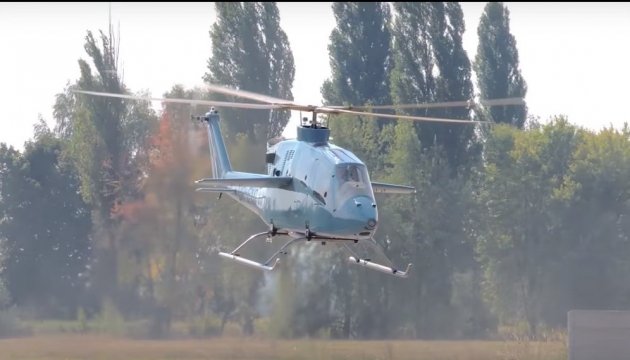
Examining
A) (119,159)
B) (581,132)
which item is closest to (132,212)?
(119,159)

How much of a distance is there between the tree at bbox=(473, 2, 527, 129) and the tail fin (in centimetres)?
2530

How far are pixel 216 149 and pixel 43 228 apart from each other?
15.2 m

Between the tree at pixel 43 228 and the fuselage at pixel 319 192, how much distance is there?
16040mm

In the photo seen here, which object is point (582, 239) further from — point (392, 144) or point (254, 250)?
point (254, 250)

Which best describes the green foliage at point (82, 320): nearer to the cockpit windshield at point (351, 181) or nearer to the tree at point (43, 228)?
the tree at point (43, 228)

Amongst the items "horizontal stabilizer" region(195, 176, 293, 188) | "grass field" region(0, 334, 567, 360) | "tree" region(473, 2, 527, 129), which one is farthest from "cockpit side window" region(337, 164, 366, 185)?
"tree" region(473, 2, 527, 129)

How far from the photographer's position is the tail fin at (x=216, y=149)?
1417 inches

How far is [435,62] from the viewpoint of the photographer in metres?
55.7

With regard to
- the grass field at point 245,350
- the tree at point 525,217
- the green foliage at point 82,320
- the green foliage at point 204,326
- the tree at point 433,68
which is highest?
the tree at point 433,68

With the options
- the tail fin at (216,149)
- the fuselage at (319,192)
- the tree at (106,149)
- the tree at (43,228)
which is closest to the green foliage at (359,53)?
the tree at (106,149)

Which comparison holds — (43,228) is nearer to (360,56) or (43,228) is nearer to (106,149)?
(106,149)

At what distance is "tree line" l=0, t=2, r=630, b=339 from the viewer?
4284cm

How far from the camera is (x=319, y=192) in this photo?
28.4 meters

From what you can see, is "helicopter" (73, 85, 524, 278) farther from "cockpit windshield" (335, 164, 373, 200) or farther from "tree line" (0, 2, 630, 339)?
"tree line" (0, 2, 630, 339)
